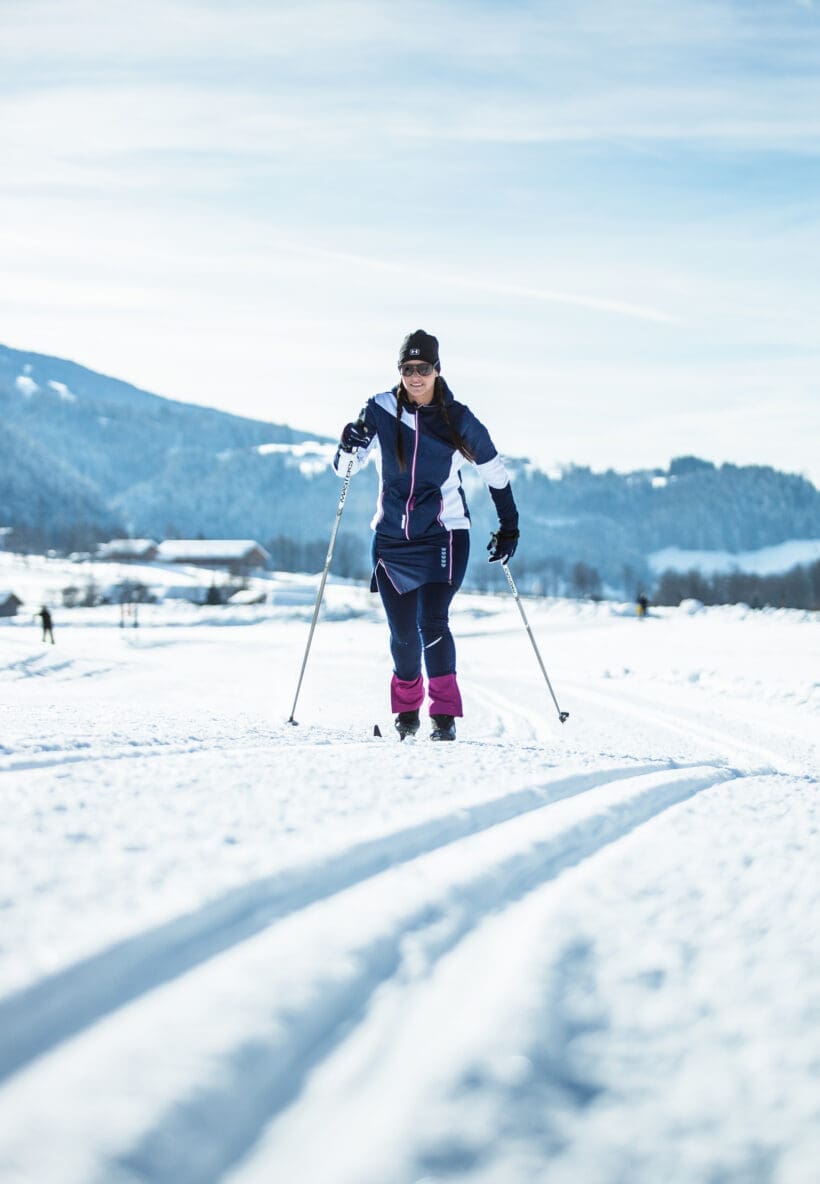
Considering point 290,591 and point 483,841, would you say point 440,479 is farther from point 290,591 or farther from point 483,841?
point 290,591

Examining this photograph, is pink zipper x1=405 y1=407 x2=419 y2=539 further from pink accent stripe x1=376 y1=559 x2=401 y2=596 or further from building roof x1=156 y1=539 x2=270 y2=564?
building roof x1=156 y1=539 x2=270 y2=564

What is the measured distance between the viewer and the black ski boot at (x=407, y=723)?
5.55 m

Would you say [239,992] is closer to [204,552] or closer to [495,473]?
[495,473]

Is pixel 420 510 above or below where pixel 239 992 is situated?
above

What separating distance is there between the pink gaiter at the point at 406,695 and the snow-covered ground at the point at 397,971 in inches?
80.4

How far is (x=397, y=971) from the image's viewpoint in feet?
5.59

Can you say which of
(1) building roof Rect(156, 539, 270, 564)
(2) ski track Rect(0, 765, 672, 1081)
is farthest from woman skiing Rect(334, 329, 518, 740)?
(1) building roof Rect(156, 539, 270, 564)

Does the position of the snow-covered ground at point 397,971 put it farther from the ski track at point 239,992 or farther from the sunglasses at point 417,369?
the sunglasses at point 417,369

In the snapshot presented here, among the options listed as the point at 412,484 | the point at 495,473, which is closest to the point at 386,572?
the point at 412,484

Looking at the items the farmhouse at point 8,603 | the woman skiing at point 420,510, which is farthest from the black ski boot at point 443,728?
the farmhouse at point 8,603

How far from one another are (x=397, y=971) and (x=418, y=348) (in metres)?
4.03

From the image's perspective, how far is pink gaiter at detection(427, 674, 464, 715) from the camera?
5.39 metres

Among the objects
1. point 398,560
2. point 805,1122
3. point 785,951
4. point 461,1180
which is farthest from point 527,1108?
point 398,560

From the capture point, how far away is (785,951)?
73.4 inches
